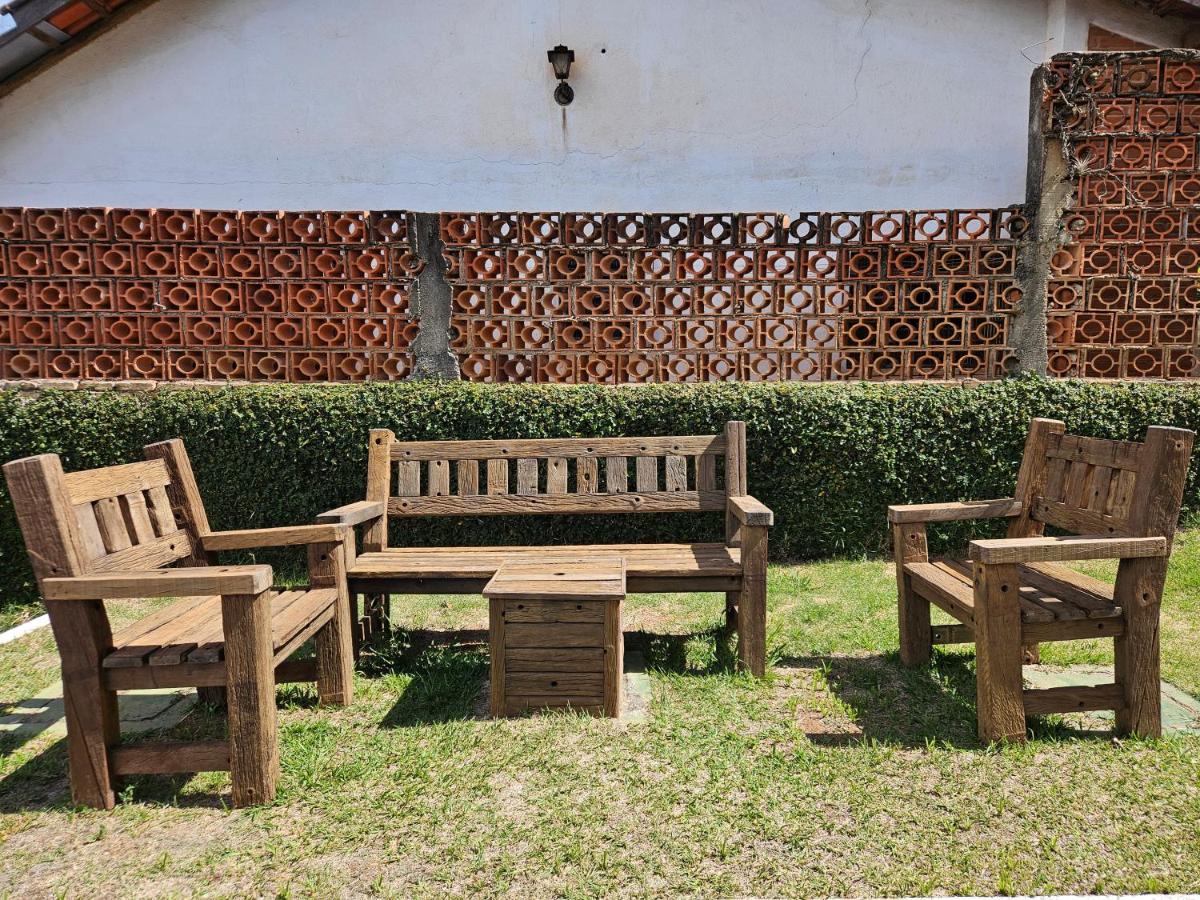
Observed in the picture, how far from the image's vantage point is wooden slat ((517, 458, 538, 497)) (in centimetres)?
419

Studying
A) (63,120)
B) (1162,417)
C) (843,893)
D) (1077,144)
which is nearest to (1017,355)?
(1162,417)

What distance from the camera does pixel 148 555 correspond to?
2.93m

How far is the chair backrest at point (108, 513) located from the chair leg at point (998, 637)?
10.5ft

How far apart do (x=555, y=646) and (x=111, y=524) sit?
1773mm

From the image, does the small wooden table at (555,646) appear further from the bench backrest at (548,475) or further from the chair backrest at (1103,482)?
the chair backrest at (1103,482)

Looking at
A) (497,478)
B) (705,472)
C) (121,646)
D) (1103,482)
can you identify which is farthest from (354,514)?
(1103,482)

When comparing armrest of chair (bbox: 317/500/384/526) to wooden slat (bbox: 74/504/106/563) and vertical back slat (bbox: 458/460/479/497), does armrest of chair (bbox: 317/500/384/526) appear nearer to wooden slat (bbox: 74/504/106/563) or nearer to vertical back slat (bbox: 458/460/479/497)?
vertical back slat (bbox: 458/460/479/497)

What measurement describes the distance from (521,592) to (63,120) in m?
7.84

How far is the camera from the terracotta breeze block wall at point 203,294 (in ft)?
18.7

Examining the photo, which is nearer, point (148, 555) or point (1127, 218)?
point (148, 555)

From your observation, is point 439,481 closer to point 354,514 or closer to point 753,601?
point 354,514

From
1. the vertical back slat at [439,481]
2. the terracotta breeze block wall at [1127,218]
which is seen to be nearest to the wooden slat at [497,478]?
the vertical back slat at [439,481]

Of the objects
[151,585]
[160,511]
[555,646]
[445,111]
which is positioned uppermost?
[445,111]

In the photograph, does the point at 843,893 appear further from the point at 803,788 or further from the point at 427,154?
the point at 427,154
